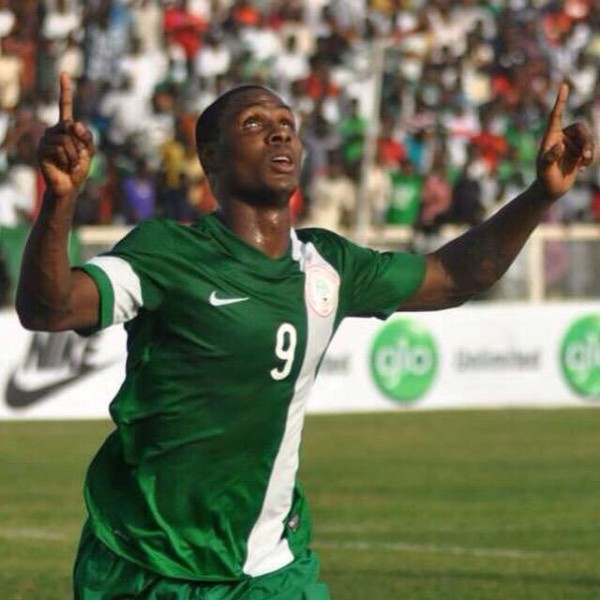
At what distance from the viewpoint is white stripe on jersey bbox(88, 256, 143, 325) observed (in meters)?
5.32

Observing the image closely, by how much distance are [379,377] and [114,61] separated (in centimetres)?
526

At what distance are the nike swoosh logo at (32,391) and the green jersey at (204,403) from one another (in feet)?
51.2

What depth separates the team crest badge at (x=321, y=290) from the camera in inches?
223

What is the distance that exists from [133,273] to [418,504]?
31.0 feet

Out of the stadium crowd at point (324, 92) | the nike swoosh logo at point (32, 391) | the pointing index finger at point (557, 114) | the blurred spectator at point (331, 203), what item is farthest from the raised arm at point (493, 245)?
the blurred spectator at point (331, 203)

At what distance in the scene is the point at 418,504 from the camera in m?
14.6

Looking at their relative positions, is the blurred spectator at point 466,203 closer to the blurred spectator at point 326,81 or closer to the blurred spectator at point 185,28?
the blurred spectator at point 326,81

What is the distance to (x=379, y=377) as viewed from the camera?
75.0 ft

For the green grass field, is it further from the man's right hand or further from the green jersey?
the man's right hand

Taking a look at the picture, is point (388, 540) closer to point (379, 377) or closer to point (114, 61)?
point (379, 377)

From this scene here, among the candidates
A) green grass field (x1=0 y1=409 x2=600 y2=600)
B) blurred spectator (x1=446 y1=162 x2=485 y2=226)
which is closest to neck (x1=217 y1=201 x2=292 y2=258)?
green grass field (x1=0 y1=409 x2=600 y2=600)

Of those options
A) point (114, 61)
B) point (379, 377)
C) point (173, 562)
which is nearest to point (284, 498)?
point (173, 562)

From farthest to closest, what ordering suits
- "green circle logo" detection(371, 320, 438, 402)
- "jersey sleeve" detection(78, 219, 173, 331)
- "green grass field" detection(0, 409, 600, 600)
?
1. "green circle logo" detection(371, 320, 438, 402)
2. "green grass field" detection(0, 409, 600, 600)
3. "jersey sleeve" detection(78, 219, 173, 331)

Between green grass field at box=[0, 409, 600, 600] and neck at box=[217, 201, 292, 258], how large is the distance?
5162 millimetres
